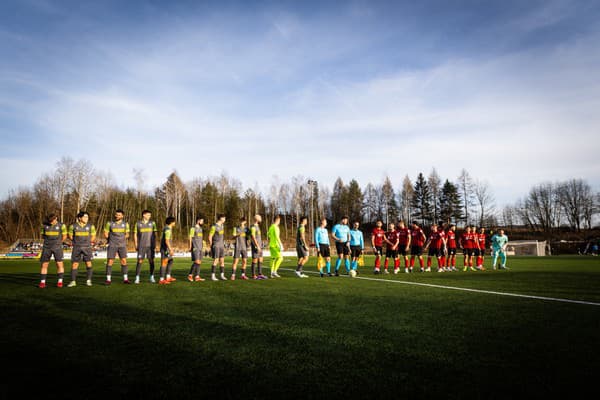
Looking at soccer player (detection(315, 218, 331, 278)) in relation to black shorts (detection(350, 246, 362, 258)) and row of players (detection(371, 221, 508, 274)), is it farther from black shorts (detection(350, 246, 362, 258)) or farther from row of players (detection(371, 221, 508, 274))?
row of players (detection(371, 221, 508, 274))

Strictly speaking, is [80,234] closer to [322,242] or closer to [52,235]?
[52,235]

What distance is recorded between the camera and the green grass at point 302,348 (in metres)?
2.53

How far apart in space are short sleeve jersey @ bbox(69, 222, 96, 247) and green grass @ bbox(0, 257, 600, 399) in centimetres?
326

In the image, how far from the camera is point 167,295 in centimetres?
755

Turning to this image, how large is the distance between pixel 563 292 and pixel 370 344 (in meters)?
6.12

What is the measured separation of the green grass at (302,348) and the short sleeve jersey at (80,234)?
3260 millimetres

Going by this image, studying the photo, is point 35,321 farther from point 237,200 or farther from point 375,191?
point 375,191

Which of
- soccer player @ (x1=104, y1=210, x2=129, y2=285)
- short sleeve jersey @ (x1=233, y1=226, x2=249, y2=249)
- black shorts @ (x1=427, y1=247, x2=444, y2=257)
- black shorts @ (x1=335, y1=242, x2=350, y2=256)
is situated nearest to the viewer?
soccer player @ (x1=104, y1=210, x2=129, y2=285)

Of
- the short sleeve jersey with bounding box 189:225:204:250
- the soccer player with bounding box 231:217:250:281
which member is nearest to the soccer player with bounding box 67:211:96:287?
the short sleeve jersey with bounding box 189:225:204:250

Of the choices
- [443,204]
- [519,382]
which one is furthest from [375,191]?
[519,382]

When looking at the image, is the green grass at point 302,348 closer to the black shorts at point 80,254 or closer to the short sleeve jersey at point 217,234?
the black shorts at point 80,254

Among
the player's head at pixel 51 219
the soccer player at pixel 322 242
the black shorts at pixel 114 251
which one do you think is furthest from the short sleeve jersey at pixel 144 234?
the soccer player at pixel 322 242

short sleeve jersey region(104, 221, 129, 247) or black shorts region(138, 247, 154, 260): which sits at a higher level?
short sleeve jersey region(104, 221, 129, 247)

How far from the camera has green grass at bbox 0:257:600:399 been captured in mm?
2533
